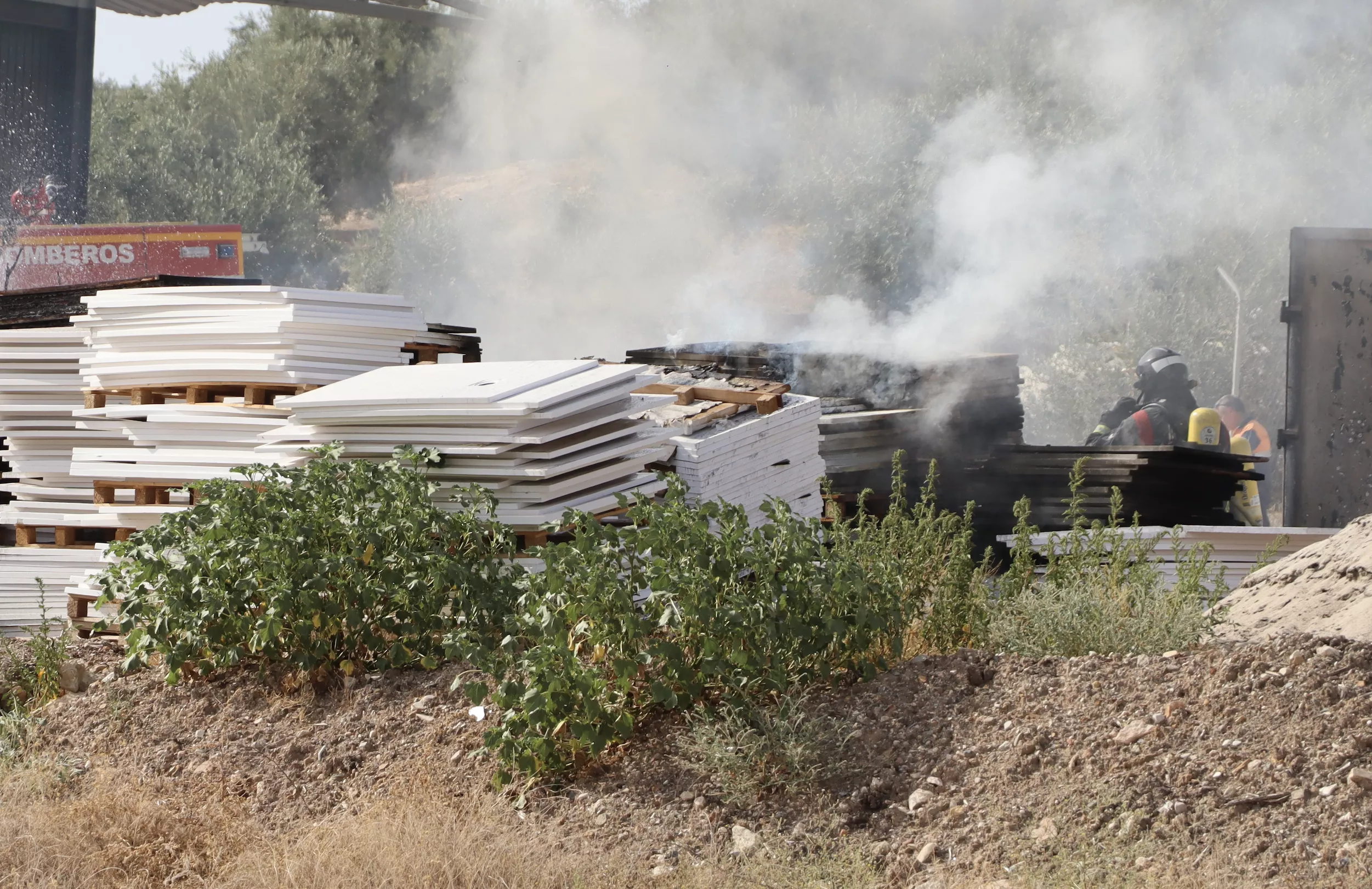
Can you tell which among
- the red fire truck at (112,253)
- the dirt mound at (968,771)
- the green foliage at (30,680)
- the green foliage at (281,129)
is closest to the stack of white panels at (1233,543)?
the dirt mound at (968,771)

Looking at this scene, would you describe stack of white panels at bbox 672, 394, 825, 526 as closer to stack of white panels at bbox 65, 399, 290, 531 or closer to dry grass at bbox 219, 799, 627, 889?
stack of white panels at bbox 65, 399, 290, 531

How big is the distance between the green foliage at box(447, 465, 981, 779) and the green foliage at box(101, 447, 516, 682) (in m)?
0.34

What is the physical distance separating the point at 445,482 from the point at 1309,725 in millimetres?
3453

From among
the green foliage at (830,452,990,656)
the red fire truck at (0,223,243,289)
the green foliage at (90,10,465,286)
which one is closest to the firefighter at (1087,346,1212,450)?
the green foliage at (830,452,990,656)

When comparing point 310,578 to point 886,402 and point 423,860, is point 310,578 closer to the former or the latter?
point 423,860

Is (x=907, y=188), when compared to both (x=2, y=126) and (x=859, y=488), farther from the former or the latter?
(x=859, y=488)

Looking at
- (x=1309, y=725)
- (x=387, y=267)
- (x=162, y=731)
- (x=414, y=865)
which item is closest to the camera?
(x=414, y=865)

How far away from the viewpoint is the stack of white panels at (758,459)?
6539 millimetres

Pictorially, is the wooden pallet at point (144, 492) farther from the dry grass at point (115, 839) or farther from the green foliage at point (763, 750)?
the green foliage at point (763, 750)

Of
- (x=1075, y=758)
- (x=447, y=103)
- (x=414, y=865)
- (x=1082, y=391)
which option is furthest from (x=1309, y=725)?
(x=447, y=103)

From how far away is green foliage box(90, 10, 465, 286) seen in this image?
2717cm

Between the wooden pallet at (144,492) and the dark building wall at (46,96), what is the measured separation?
471 inches

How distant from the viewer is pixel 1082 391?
19.4 metres

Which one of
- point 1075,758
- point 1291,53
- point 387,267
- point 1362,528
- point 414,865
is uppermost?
point 1291,53
